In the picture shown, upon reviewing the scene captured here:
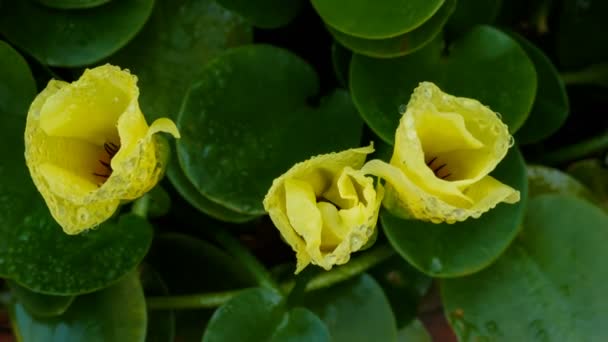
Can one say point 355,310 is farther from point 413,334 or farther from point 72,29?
point 72,29

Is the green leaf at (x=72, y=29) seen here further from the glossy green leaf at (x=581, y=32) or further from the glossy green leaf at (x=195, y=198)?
the glossy green leaf at (x=581, y=32)

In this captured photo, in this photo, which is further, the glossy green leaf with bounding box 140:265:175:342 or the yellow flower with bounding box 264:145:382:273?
the glossy green leaf with bounding box 140:265:175:342

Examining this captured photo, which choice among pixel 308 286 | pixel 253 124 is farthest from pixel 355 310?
pixel 253 124

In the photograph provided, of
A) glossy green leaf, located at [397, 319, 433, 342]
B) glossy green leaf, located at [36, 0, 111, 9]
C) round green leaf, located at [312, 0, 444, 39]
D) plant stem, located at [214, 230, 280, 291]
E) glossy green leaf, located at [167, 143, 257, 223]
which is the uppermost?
round green leaf, located at [312, 0, 444, 39]

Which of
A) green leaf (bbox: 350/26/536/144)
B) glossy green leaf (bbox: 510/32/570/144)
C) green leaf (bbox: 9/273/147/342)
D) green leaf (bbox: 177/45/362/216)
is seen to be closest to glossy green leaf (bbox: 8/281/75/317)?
green leaf (bbox: 9/273/147/342)

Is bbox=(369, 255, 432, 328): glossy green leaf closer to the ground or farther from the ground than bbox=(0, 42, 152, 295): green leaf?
closer to the ground

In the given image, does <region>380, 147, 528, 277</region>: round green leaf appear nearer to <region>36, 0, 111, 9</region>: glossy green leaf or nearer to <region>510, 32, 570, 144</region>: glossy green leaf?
<region>510, 32, 570, 144</region>: glossy green leaf

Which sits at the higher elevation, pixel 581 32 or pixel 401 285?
pixel 581 32

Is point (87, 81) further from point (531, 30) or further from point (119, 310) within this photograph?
point (531, 30)
